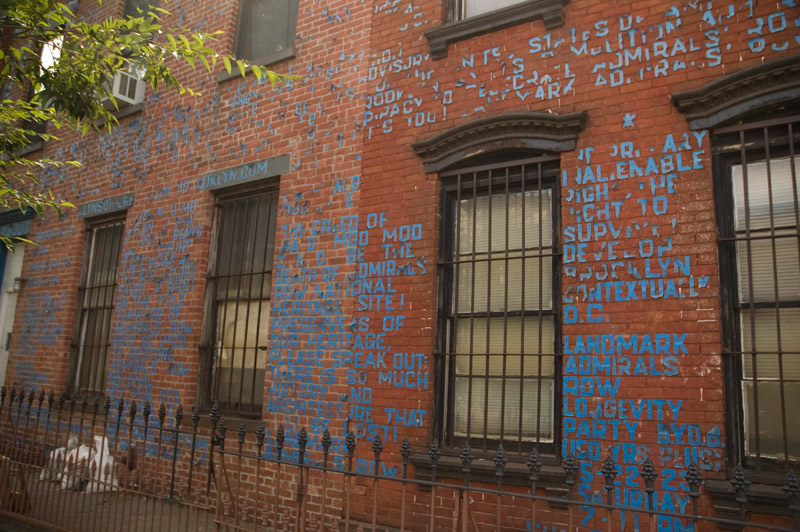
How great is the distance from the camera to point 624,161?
5.22 meters

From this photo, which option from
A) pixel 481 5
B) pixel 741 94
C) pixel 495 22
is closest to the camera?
pixel 741 94

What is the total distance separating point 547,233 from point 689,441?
2.02m

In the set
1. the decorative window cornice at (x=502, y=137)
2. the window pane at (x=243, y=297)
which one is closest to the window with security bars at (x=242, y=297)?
the window pane at (x=243, y=297)

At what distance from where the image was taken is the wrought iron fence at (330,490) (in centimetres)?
417

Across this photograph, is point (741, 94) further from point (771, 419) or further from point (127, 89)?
point (127, 89)

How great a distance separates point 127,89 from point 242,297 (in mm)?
3977

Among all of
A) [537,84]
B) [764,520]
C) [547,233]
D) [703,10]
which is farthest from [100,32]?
[764,520]

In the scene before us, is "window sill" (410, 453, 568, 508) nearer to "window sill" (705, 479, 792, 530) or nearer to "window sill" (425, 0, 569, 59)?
"window sill" (705, 479, 792, 530)

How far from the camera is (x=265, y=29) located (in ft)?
27.7

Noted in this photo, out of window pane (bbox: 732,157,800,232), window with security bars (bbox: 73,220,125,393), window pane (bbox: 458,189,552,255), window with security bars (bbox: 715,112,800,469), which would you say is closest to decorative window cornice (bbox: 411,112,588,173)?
window pane (bbox: 458,189,552,255)

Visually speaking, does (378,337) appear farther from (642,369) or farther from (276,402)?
(642,369)

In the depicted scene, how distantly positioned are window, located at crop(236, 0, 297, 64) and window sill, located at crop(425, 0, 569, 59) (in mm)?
2239

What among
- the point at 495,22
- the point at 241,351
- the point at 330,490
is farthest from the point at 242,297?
the point at 495,22

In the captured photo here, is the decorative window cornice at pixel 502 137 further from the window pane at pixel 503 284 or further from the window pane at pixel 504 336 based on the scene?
the window pane at pixel 504 336
